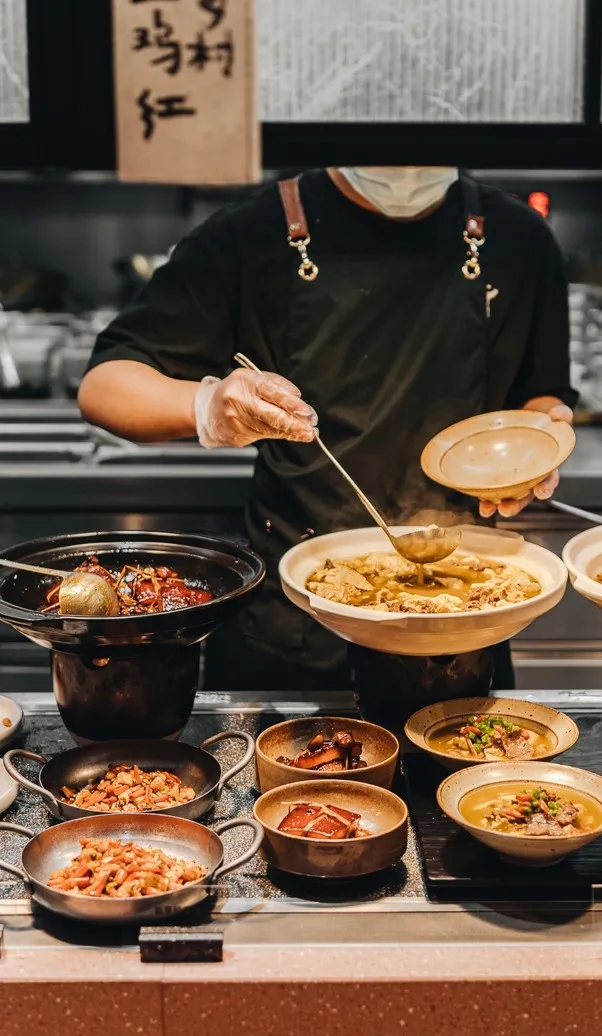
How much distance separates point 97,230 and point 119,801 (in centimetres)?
462

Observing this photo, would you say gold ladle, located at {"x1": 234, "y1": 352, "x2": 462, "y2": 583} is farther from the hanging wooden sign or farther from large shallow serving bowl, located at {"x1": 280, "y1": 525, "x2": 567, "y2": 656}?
the hanging wooden sign

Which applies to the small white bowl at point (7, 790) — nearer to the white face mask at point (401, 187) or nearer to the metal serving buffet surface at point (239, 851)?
the metal serving buffet surface at point (239, 851)

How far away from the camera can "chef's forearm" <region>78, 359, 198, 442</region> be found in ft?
8.61

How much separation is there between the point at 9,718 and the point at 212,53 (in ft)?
4.04

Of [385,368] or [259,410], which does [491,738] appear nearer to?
[259,410]

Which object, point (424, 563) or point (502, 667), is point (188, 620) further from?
point (502, 667)

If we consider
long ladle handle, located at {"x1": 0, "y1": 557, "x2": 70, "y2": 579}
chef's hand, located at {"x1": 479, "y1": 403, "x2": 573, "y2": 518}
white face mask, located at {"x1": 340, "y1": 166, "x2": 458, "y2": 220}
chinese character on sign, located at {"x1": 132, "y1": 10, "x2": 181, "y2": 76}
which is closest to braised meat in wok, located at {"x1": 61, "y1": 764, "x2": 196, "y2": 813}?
long ladle handle, located at {"x1": 0, "y1": 557, "x2": 70, "y2": 579}

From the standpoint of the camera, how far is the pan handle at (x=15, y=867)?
1674mm

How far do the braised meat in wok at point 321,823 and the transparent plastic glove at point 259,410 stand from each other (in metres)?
0.71

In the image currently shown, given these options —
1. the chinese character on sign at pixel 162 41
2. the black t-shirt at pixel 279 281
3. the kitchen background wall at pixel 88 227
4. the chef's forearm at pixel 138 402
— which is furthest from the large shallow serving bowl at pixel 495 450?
the kitchen background wall at pixel 88 227

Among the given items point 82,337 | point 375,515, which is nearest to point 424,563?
point 375,515

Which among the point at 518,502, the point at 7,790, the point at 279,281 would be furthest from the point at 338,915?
the point at 279,281

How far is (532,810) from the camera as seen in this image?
1770 mm

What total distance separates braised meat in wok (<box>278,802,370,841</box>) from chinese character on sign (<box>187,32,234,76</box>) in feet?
3.65
